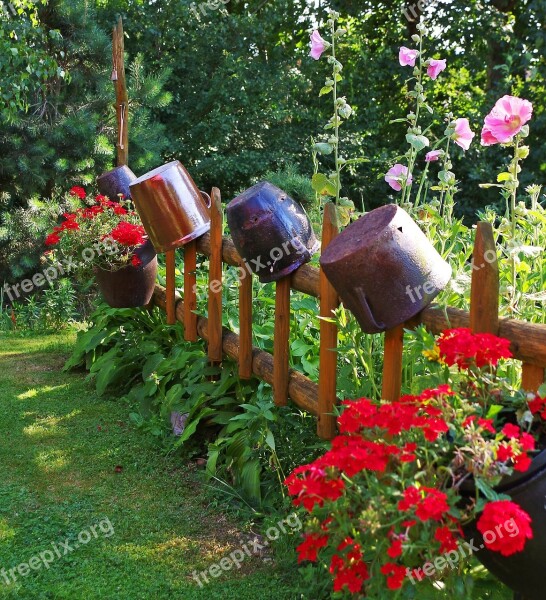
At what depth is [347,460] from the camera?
1.69 meters

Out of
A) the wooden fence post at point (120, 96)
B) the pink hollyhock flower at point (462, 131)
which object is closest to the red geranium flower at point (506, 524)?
the pink hollyhock flower at point (462, 131)

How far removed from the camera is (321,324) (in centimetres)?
297

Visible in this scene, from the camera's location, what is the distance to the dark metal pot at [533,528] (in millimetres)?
1749

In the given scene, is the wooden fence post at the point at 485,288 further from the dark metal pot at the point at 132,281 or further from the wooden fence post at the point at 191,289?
the dark metal pot at the point at 132,281

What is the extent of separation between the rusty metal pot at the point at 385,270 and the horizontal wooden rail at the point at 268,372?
0.73 metres

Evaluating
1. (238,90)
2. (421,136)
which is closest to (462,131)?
(421,136)

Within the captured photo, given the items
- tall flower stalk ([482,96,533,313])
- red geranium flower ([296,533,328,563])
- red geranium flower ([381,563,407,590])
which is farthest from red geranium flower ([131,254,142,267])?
red geranium flower ([381,563,407,590])

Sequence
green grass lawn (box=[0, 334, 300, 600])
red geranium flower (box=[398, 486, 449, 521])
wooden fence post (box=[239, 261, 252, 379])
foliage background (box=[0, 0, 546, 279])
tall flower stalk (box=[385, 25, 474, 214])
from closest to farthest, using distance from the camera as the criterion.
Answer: red geranium flower (box=[398, 486, 449, 521]) < green grass lawn (box=[0, 334, 300, 600]) < tall flower stalk (box=[385, 25, 474, 214]) < wooden fence post (box=[239, 261, 252, 379]) < foliage background (box=[0, 0, 546, 279])

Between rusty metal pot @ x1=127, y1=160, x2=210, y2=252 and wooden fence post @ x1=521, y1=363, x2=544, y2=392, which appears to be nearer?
wooden fence post @ x1=521, y1=363, x2=544, y2=392

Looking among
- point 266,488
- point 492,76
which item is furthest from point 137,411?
point 492,76

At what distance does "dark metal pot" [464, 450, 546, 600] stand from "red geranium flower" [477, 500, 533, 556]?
0.15m

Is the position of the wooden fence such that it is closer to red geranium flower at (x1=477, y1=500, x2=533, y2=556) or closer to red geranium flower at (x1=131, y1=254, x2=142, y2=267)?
red geranium flower at (x1=131, y1=254, x2=142, y2=267)

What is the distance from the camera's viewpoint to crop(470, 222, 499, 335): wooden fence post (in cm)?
219

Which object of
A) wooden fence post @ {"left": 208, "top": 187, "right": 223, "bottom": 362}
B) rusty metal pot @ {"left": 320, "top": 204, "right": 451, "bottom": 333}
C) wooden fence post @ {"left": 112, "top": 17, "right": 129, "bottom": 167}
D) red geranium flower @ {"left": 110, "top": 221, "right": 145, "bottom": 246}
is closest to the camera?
rusty metal pot @ {"left": 320, "top": 204, "right": 451, "bottom": 333}
